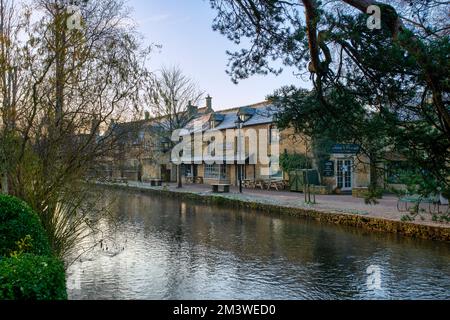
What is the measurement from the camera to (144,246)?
11297 mm

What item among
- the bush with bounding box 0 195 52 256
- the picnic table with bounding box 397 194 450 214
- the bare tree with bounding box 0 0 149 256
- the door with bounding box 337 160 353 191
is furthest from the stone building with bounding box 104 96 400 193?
the bush with bounding box 0 195 52 256

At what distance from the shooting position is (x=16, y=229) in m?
4.61

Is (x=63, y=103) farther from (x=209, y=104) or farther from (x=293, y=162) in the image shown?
(x=209, y=104)

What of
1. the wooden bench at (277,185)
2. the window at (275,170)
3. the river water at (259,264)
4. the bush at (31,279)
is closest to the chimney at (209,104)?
the window at (275,170)

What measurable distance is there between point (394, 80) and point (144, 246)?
8.00m

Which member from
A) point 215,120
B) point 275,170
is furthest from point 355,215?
point 215,120

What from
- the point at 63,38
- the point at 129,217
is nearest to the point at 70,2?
the point at 63,38

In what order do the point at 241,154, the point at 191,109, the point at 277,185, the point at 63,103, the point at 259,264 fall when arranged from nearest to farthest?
the point at 63,103 → the point at 259,264 → the point at 277,185 → the point at 241,154 → the point at 191,109

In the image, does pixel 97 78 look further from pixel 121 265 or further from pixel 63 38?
pixel 121 265

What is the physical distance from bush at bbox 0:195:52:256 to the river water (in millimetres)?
2586

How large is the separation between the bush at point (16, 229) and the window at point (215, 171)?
30.2 metres

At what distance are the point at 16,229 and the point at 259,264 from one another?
19.0ft

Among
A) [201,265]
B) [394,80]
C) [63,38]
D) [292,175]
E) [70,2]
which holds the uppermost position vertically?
[70,2]

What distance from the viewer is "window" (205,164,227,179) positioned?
115 ft
